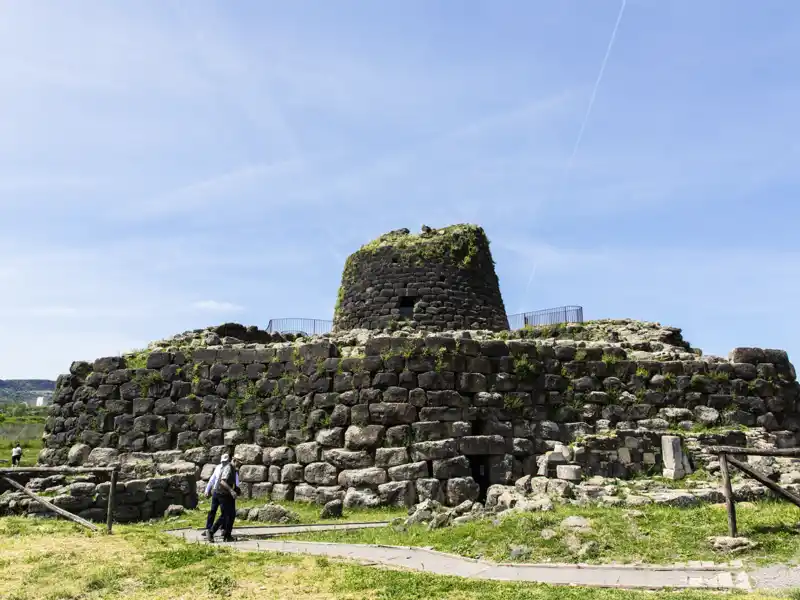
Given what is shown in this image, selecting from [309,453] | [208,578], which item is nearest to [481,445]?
[309,453]

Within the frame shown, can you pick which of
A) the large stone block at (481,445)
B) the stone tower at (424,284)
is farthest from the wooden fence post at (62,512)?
the stone tower at (424,284)

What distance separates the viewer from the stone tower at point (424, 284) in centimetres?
2142

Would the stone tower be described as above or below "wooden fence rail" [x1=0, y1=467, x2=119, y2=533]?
above

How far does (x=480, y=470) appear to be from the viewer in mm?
13547

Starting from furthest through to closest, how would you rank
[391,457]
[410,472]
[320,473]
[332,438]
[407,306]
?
[407,306] → [332,438] → [320,473] → [391,457] → [410,472]

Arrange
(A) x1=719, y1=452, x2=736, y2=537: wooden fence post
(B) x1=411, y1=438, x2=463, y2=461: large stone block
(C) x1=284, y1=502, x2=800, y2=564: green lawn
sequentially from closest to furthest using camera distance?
(C) x1=284, y1=502, x2=800, y2=564: green lawn
(A) x1=719, y1=452, x2=736, y2=537: wooden fence post
(B) x1=411, y1=438, x2=463, y2=461: large stone block

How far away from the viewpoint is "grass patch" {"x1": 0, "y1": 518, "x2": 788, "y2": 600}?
6.10 m

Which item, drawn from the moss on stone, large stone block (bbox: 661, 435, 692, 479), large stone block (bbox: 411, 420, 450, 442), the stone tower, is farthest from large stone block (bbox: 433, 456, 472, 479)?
the moss on stone

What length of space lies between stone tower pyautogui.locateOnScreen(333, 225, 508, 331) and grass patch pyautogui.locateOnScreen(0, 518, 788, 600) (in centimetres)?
1312

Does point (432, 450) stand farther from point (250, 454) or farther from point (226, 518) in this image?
point (226, 518)

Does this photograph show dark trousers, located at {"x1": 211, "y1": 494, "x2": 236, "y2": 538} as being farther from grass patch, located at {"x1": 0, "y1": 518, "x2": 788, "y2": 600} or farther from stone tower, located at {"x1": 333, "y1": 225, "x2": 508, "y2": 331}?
stone tower, located at {"x1": 333, "y1": 225, "x2": 508, "y2": 331}

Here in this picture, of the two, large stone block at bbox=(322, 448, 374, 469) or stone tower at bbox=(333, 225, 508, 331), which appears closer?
large stone block at bbox=(322, 448, 374, 469)

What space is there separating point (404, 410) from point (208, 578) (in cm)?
677

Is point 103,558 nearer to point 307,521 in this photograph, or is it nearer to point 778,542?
point 307,521
